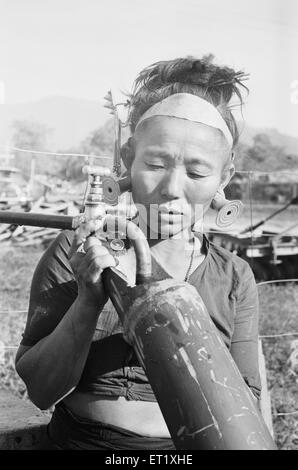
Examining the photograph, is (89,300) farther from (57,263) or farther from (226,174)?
(226,174)

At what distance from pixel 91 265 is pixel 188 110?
443 mm

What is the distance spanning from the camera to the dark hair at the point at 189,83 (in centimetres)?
133

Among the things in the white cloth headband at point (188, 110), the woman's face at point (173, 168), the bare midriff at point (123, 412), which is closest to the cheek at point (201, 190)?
the woman's face at point (173, 168)

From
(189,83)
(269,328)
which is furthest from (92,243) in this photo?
(269,328)

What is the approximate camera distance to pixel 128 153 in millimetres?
1396

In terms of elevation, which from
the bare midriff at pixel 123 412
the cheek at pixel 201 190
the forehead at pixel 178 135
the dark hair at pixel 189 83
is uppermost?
the dark hair at pixel 189 83

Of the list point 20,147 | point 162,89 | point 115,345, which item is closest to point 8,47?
point 20,147

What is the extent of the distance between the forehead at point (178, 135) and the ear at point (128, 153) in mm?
37

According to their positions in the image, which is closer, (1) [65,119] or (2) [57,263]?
(2) [57,263]

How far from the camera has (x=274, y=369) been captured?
279 cm

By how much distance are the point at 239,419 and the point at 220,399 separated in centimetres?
4

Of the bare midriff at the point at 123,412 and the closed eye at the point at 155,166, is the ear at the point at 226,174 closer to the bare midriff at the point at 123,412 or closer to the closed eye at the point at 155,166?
the closed eye at the point at 155,166

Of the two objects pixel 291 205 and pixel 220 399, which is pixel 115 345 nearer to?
pixel 220 399

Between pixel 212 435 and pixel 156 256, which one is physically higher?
pixel 156 256
